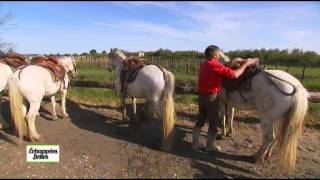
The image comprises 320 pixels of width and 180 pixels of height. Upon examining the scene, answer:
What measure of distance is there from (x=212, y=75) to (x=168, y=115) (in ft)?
3.78

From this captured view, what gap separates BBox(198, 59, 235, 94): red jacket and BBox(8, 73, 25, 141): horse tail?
3.28 m

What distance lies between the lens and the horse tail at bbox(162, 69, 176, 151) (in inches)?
266

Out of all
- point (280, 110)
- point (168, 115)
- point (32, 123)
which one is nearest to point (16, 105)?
point (32, 123)

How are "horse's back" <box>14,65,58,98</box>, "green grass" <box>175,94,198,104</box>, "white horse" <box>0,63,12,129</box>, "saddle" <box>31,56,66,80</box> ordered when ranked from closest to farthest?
"horse's back" <box>14,65,58,98</box>, "saddle" <box>31,56,66,80</box>, "white horse" <box>0,63,12,129</box>, "green grass" <box>175,94,198,104</box>

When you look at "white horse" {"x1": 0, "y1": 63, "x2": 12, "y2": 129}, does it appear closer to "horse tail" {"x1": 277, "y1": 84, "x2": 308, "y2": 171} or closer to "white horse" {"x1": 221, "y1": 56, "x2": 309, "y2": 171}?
"white horse" {"x1": 221, "y1": 56, "x2": 309, "y2": 171}

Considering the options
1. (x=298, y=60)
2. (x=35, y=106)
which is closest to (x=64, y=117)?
(x=35, y=106)

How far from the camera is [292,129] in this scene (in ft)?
18.3

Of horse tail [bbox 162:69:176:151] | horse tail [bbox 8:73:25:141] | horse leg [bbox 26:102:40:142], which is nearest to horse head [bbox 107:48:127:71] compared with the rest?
horse tail [bbox 162:69:176:151]

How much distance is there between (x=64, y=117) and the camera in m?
9.18

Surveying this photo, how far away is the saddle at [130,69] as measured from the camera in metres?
8.07

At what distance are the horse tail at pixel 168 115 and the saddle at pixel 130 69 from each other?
99 cm

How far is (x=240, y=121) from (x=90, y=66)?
63.8 ft

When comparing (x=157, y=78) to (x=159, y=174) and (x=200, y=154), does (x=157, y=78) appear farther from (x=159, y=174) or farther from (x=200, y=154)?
(x=159, y=174)

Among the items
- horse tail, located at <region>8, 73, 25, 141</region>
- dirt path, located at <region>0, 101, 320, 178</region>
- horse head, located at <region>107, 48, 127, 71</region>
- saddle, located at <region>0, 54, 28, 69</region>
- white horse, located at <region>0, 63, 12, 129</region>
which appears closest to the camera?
dirt path, located at <region>0, 101, 320, 178</region>
